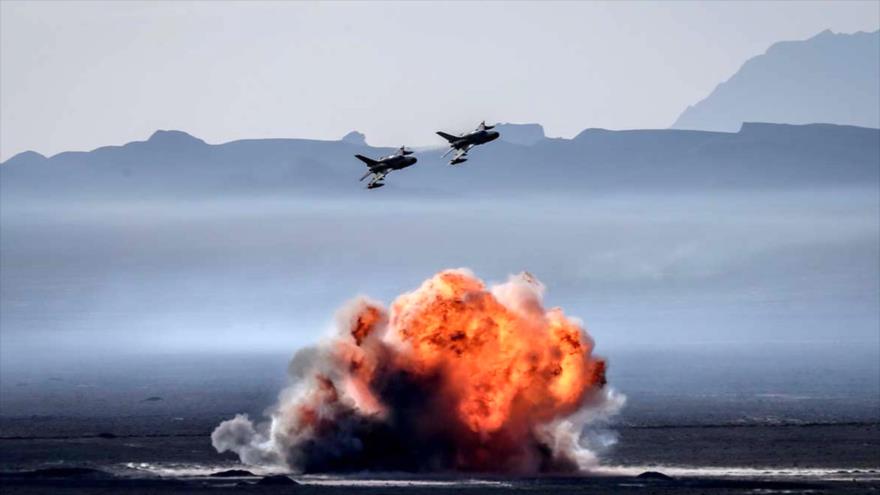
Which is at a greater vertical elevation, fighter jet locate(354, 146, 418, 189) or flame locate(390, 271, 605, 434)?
fighter jet locate(354, 146, 418, 189)

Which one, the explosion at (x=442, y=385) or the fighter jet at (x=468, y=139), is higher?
the fighter jet at (x=468, y=139)

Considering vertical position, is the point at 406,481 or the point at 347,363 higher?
the point at 347,363

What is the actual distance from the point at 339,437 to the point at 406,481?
1076 centimetres

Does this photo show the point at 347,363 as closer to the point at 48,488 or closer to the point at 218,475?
the point at 218,475

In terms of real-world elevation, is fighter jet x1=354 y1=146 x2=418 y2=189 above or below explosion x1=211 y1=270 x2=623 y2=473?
above

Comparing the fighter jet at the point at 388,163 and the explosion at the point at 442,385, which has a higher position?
the fighter jet at the point at 388,163

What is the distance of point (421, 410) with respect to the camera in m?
174

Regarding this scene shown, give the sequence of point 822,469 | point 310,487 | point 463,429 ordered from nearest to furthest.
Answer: point 310,487
point 463,429
point 822,469

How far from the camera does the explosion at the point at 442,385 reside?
174 m

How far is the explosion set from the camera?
6845 inches

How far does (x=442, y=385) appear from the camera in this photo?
174 metres

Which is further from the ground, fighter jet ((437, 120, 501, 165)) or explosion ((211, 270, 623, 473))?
fighter jet ((437, 120, 501, 165))

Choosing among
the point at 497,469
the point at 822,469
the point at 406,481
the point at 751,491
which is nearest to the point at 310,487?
the point at 406,481

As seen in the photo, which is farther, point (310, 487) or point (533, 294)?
point (533, 294)
